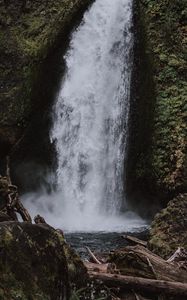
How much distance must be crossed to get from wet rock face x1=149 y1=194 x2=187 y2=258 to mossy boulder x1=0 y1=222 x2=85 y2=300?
2.37m

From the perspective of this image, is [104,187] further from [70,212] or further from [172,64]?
[172,64]

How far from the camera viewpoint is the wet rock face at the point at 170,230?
630 centimetres

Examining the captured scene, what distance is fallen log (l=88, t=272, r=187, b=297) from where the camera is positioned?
4480 mm

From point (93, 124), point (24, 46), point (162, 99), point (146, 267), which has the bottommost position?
point (146, 267)

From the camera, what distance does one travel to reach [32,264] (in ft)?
12.6

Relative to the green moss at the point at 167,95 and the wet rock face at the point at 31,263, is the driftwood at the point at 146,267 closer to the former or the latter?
the wet rock face at the point at 31,263

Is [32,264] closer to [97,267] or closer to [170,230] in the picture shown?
[97,267]

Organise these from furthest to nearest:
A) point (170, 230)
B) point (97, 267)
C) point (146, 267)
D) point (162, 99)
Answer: point (162, 99)
point (170, 230)
point (97, 267)
point (146, 267)

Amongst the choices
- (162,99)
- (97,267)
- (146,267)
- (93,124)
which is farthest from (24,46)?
(146,267)

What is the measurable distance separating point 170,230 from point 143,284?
2.37 meters

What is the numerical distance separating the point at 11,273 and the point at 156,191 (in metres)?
8.83

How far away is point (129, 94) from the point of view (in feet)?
44.3

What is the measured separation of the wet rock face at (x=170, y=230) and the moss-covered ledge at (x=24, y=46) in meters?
6.53

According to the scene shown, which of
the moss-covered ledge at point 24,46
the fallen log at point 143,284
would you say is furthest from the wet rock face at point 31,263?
the moss-covered ledge at point 24,46
